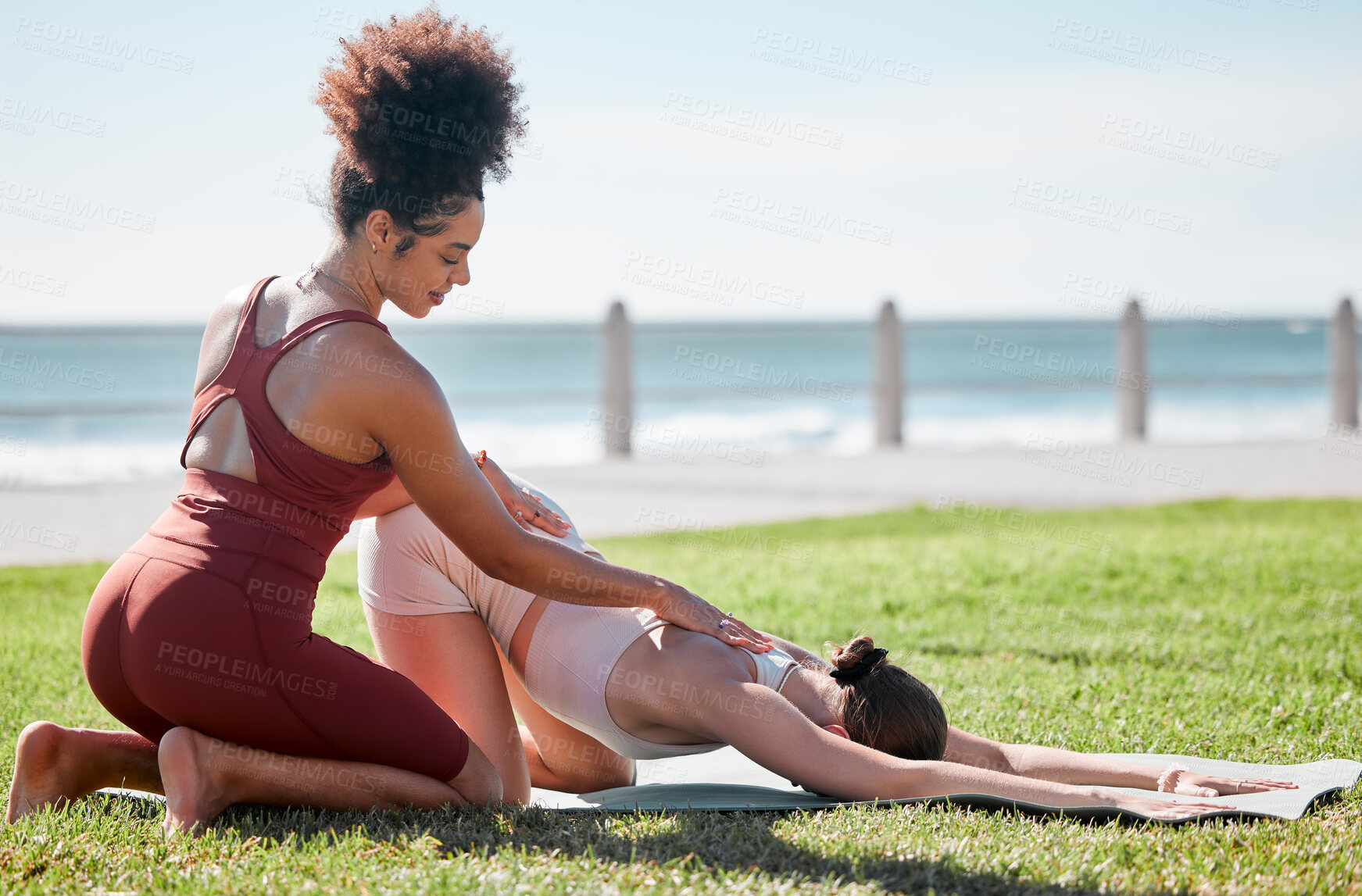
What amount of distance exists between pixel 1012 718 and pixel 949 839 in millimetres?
1525

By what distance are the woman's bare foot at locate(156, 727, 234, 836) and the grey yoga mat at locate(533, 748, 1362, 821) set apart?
0.86 metres

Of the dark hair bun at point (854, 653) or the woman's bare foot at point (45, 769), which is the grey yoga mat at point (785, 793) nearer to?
the dark hair bun at point (854, 653)

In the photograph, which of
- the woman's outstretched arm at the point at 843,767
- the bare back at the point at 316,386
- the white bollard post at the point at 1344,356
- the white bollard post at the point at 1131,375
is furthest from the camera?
the white bollard post at the point at 1344,356

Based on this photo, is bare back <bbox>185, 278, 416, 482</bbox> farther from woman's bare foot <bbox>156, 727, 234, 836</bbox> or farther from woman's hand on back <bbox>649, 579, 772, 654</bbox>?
woman's hand on back <bbox>649, 579, 772, 654</bbox>

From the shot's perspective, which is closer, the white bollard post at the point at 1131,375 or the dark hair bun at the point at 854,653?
the dark hair bun at the point at 854,653

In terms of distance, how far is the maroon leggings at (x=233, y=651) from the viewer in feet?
8.34

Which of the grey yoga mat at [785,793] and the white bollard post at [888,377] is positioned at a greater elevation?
the white bollard post at [888,377]

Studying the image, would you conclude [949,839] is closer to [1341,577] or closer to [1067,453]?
[1341,577]

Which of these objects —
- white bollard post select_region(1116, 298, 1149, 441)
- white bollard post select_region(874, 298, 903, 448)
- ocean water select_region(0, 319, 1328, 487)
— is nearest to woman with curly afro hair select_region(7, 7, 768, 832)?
ocean water select_region(0, 319, 1328, 487)

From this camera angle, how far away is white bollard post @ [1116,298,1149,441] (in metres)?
12.6

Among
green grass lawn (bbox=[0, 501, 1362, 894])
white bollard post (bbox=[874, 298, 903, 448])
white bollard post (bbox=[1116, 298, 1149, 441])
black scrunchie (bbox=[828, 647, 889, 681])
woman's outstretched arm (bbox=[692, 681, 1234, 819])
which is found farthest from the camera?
white bollard post (bbox=[1116, 298, 1149, 441])

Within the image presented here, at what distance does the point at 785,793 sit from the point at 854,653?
1.45 ft

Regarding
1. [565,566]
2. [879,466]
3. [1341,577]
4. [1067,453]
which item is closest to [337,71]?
[565,566]

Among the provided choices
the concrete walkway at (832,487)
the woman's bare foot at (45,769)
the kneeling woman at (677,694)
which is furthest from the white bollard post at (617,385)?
the woman's bare foot at (45,769)
